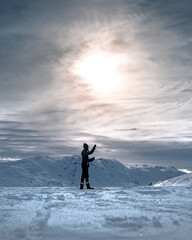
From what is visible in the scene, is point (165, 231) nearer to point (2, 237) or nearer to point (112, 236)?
point (112, 236)

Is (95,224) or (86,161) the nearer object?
(95,224)

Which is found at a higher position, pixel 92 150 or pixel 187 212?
pixel 92 150

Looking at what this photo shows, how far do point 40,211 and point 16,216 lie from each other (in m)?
0.65

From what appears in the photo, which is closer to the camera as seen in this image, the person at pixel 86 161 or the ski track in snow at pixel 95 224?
the ski track in snow at pixel 95 224

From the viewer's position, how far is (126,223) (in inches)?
188

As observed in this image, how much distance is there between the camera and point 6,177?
7151 inches

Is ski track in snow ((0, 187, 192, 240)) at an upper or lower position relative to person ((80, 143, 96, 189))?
lower

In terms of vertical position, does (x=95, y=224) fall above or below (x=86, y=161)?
below

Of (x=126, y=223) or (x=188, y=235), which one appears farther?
(x=126, y=223)

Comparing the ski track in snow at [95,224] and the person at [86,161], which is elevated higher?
the person at [86,161]

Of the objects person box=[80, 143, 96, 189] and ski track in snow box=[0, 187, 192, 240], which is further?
person box=[80, 143, 96, 189]

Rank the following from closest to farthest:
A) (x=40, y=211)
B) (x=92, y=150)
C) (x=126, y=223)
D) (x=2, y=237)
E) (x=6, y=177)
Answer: (x=2, y=237)
(x=126, y=223)
(x=40, y=211)
(x=92, y=150)
(x=6, y=177)

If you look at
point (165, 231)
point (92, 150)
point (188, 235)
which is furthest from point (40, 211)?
point (92, 150)

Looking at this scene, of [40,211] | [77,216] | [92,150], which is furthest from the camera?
[92,150]
